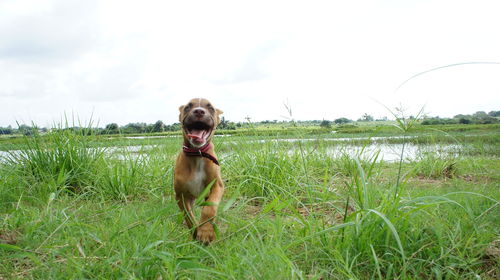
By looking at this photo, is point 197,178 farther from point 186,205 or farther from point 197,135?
point 197,135

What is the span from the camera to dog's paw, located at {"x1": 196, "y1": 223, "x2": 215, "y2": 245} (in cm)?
262

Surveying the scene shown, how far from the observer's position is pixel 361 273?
1.98 metres

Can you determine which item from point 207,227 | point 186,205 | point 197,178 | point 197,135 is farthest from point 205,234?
point 197,135

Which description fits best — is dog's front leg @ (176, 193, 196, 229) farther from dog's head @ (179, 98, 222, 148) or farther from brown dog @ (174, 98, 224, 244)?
dog's head @ (179, 98, 222, 148)

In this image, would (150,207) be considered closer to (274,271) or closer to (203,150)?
(203,150)

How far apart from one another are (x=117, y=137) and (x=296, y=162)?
12.1 ft

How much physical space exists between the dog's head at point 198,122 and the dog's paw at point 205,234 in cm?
80

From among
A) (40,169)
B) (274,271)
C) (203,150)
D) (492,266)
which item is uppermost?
(203,150)

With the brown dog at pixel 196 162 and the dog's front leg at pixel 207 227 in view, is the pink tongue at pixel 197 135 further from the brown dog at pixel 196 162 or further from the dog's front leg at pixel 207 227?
the dog's front leg at pixel 207 227

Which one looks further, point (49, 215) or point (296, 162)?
point (296, 162)

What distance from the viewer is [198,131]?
10.3ft

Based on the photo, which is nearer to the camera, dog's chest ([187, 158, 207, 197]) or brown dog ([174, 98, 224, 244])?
brown dog ([174, 98, 224, 244])

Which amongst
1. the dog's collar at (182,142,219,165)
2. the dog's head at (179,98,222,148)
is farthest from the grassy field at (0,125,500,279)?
the dog's head at (179,98,222,148)

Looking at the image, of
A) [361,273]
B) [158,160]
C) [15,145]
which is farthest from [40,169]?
[361,273]
